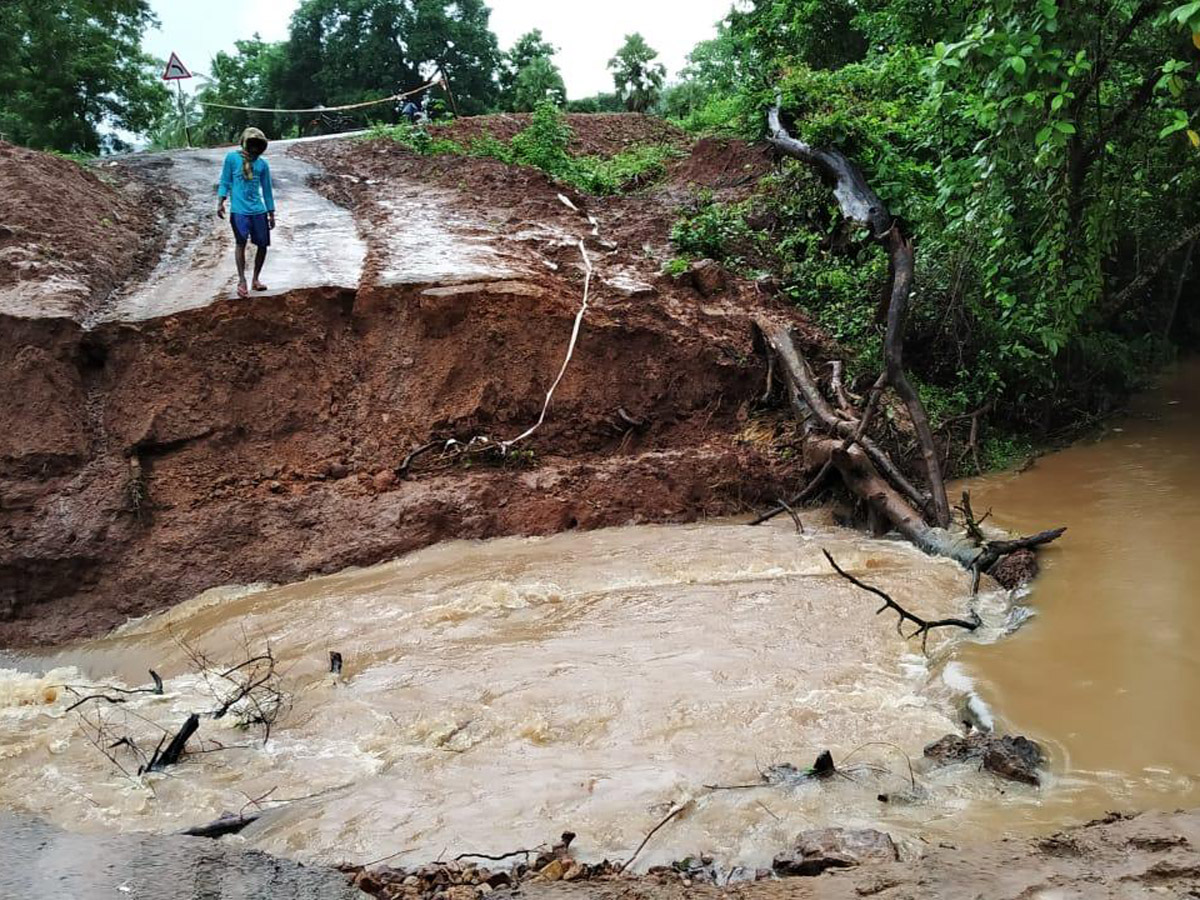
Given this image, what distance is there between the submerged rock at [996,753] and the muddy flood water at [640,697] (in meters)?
0.06

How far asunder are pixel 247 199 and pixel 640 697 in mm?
6047

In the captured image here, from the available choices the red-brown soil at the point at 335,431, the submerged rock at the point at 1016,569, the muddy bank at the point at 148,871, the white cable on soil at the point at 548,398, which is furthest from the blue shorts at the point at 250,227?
the submerged rock at the point at 1016,569

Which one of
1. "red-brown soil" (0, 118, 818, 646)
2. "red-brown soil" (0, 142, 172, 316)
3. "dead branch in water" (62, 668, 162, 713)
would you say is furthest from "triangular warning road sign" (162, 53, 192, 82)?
"dead branch in water" (62, 668, 162, 713)

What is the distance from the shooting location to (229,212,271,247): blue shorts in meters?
8.12

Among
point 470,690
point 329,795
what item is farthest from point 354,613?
point 329,795

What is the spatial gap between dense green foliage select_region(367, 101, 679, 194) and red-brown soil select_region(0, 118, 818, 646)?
16.8 feet

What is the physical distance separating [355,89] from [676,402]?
29.9 metres

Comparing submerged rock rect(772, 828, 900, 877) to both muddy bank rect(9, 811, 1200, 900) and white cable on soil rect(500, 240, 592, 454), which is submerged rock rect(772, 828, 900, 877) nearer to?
muddy bank rect(9, 811, 1200, 900)

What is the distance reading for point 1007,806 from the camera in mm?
3141

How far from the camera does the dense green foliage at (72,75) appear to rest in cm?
1914

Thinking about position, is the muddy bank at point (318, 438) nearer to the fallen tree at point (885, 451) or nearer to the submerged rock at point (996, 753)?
the fallen tree at point (885, 451)

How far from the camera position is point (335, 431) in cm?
814

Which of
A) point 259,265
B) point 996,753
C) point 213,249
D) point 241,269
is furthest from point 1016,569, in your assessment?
point 213,249

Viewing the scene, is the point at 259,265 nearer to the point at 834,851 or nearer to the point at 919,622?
the point at 919,622
